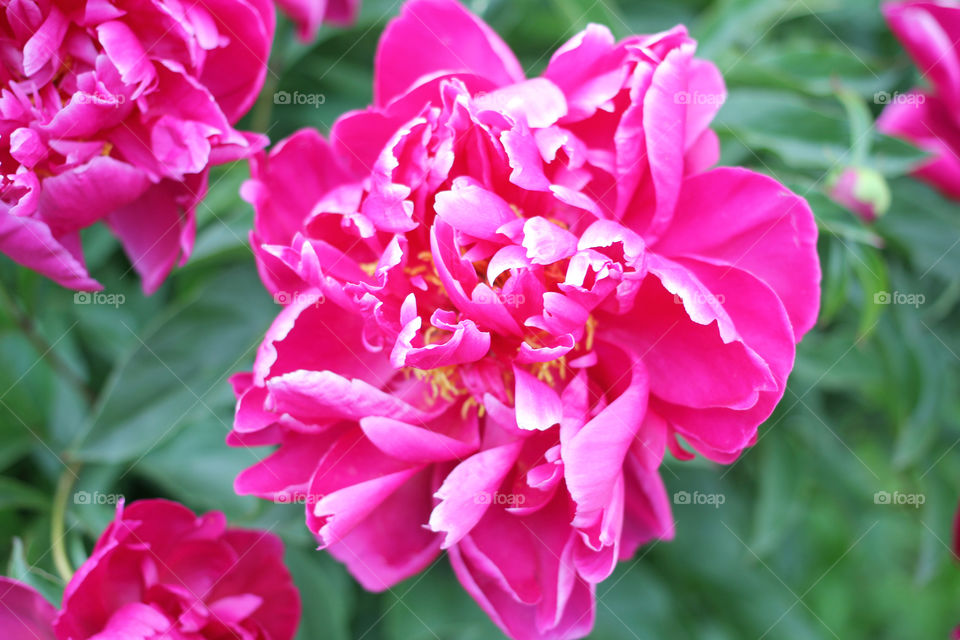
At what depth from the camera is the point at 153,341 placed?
113 centimetres

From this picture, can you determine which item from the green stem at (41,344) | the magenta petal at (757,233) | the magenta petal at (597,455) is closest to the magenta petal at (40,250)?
the green stem at (41,344)

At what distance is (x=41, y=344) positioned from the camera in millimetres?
1210

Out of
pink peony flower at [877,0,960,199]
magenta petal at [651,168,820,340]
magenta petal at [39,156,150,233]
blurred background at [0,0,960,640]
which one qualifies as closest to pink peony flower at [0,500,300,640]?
blurred background at [0,0,960,640]

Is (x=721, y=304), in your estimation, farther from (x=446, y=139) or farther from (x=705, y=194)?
(x=446, y=139)

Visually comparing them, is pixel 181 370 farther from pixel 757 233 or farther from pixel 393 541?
pixel 757 233

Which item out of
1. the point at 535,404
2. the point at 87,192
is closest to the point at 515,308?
the point at 535,404

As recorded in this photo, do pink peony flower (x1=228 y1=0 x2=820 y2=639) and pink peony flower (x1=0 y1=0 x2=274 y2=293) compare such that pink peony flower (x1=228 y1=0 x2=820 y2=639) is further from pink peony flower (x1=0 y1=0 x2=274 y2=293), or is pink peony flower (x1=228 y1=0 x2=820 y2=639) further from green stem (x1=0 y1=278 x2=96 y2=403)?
green stem (x1=0 y1=278 x2=96 y2=403)

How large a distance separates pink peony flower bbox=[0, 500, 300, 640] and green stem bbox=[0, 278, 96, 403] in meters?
0.40

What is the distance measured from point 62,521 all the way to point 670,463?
34.7 inches

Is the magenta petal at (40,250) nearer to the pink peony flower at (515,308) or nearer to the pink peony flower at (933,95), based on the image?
the pink peony flower at (515,308)

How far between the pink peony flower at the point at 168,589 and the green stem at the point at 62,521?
10 cm

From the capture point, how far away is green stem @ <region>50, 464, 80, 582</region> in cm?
105

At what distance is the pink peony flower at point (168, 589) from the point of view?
0.91m

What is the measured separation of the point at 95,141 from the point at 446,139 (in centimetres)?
39
